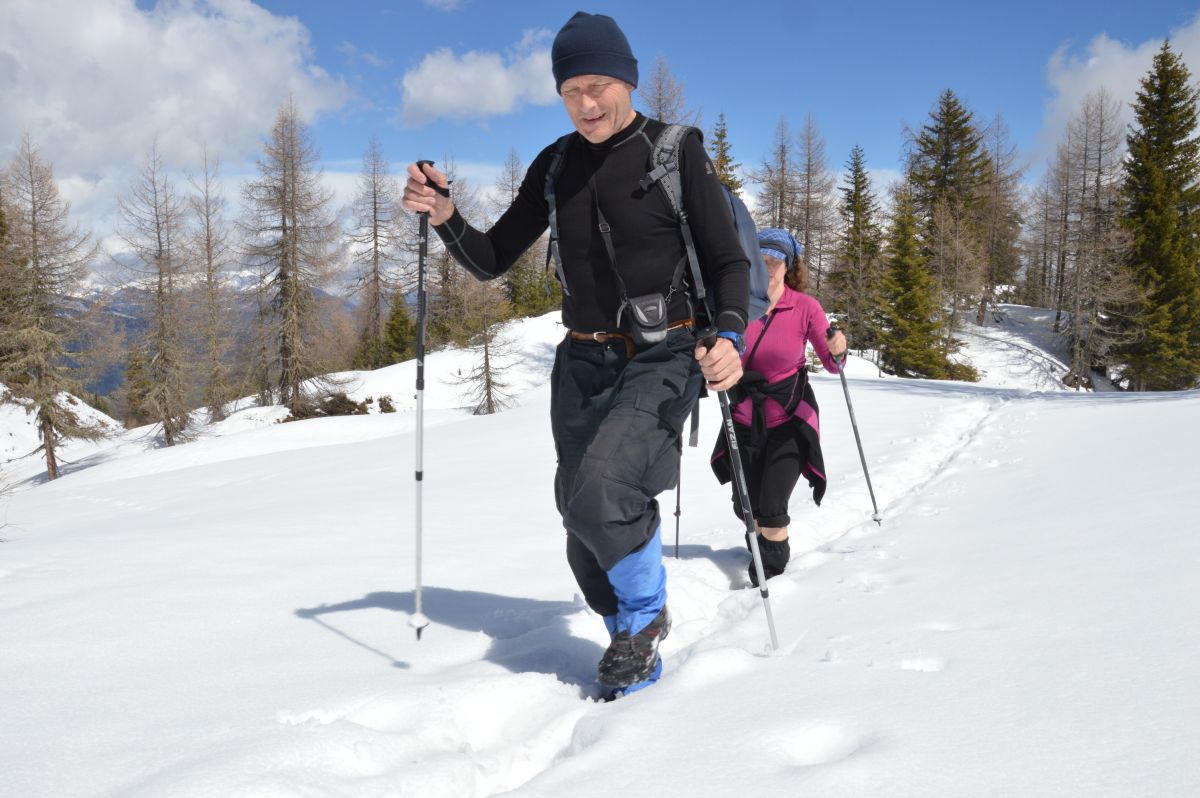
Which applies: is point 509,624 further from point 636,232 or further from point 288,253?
point 288,253

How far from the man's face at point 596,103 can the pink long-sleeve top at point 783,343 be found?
201cm

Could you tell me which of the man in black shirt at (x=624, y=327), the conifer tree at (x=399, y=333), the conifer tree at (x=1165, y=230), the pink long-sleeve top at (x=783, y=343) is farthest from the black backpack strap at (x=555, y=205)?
the conifer tree at (x=399, y=333)

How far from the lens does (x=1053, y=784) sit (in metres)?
1.48

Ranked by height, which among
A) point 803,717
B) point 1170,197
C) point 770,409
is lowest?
point 803,717

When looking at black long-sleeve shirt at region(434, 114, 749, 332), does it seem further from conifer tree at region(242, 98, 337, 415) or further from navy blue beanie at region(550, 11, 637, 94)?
conifer tree at region(242, 98, 337, 415)

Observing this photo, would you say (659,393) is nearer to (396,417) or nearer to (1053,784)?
(1053,784)

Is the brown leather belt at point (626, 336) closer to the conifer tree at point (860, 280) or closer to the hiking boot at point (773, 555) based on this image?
the hiking boot at point (773, 555)

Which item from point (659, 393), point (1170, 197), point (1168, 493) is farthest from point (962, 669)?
point (1170, 197)

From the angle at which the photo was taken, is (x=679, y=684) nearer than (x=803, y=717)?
No

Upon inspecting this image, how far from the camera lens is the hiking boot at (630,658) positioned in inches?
97.2

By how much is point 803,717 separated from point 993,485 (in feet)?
16.3

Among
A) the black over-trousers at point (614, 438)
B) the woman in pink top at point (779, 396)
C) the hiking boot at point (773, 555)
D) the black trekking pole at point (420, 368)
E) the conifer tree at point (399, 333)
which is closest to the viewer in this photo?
the black over-trousers at point (614, 438)

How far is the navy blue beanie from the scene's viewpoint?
2531 mm

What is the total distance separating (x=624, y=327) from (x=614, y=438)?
A: 441 mm
